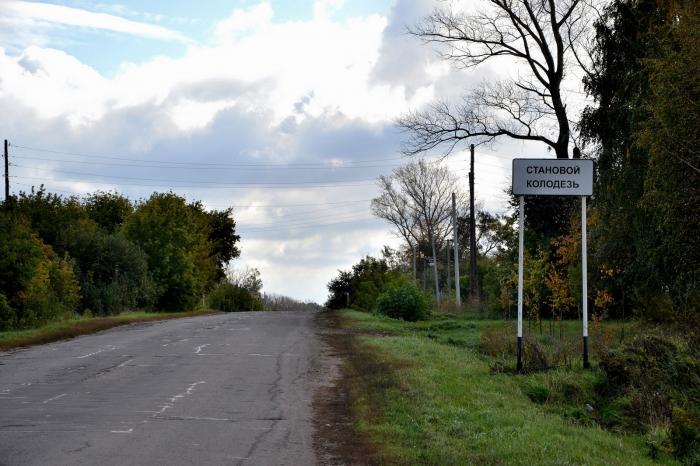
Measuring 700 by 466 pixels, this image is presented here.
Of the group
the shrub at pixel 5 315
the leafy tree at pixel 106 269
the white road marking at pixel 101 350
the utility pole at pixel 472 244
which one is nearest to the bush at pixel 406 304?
the utility pole at pixel 472 244

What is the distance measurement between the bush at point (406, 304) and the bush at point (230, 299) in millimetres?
32855

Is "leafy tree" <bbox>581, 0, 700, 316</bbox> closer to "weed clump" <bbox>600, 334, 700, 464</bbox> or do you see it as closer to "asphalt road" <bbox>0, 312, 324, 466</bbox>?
"weed clump" <bbox>600, 334, 700, 464</bbox>

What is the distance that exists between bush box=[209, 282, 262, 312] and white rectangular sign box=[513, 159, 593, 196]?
61.7m

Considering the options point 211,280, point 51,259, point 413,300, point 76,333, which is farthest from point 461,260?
point 76,333

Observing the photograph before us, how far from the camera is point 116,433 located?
1047 cm

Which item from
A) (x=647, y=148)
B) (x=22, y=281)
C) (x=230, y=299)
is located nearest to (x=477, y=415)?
(x=647, y=148)

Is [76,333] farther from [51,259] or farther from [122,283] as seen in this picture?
[122,283]

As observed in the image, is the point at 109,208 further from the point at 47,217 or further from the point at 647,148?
the point at 647,148

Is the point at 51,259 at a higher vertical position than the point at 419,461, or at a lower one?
higher

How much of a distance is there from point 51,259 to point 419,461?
3626 centimetres

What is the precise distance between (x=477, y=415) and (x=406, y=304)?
3277 cm

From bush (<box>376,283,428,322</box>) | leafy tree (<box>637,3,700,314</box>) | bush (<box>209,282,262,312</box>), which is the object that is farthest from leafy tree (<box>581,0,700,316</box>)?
bush (<box>209,282,262,312</box>)

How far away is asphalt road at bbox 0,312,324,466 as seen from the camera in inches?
372

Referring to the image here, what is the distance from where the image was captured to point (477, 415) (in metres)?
11.8
